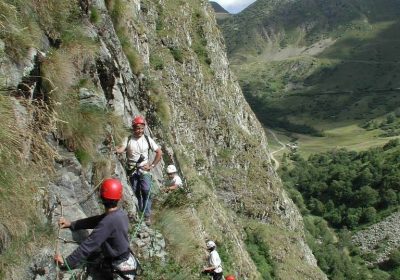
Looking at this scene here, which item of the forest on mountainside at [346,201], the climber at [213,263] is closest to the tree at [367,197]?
the forest on mountainside at [346,201]

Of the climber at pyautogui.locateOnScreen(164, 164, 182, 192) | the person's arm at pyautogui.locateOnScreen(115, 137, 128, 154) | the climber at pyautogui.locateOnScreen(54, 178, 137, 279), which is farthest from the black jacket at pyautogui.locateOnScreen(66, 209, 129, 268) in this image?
the climber at pyautogui.locateOnScreen(164, 164, 182, 192)

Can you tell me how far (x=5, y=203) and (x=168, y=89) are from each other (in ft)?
141

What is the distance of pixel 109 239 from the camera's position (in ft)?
25.4

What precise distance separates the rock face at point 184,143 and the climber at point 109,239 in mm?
519

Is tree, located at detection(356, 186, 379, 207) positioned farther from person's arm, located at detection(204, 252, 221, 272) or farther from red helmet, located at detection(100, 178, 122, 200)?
red helmet, located at detection(100, 178, 122, 200)

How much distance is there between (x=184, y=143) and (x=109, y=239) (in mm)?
36132

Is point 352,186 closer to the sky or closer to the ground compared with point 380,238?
closer to the sky

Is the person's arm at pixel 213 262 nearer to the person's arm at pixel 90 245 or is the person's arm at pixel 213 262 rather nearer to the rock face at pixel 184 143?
the rock face at pixel 184 143

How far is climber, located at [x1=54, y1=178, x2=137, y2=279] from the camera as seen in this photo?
24.5 feet

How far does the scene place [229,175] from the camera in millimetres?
64438

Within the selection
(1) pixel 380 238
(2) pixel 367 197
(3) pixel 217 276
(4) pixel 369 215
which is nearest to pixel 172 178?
(3) pixel 217 276

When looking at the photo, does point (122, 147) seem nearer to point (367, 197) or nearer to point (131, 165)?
point (131, 165)

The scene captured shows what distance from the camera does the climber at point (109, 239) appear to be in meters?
7.46

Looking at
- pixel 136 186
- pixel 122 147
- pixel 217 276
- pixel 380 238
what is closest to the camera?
pixel 122 147
